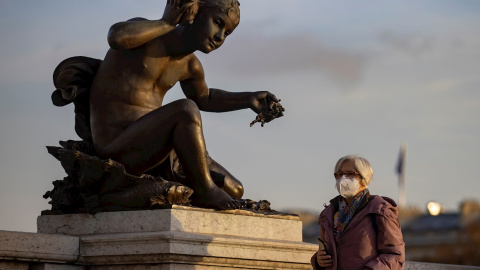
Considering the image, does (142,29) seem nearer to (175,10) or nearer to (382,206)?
(175,10)

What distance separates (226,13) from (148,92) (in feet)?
3.04

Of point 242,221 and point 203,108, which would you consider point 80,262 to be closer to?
point 242,221

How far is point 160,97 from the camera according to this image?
10.0 m

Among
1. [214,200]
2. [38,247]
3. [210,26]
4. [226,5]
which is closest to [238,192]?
[214,200]

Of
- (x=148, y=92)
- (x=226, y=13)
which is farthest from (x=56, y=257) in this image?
(x=226, y=13)

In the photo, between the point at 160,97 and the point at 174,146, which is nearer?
the point at 174,146

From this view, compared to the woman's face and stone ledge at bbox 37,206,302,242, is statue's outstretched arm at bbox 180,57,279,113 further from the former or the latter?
the woman's face

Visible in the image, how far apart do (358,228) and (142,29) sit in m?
2.80

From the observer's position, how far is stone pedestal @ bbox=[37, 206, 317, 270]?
8.94 metres

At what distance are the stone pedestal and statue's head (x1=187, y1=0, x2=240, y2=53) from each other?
1.43m

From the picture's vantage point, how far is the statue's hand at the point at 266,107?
1030 cm

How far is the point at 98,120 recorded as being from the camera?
973 centimetres

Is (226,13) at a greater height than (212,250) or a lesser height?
greater

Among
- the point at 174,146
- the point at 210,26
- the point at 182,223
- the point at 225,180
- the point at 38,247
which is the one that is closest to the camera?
the point at 38,247
